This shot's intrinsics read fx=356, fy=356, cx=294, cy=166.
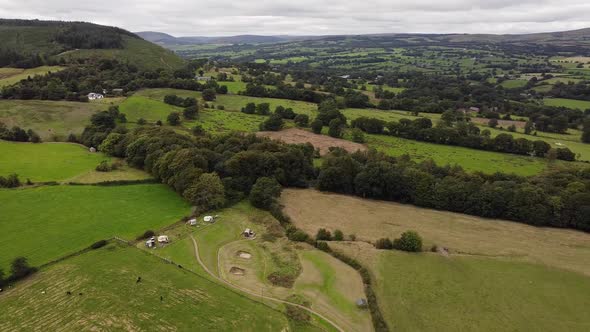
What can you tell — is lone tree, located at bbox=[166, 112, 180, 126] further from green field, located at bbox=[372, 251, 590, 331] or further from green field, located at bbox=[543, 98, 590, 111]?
green field, located at bbox=[543, 98, 590, 111]

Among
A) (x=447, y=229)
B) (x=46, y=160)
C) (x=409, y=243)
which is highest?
(x=46, y=160)

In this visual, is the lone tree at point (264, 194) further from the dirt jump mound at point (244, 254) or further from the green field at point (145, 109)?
the green field at point (145, 109)

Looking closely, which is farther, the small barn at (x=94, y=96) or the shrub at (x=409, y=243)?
the small barn at (x=94, y=96)

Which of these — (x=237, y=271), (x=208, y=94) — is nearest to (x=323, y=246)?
(x=237, y=271)

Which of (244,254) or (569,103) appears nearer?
(244,254)

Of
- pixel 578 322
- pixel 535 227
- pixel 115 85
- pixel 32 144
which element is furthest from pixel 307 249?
pixel 115 85

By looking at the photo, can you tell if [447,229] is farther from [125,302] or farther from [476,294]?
[125,302]

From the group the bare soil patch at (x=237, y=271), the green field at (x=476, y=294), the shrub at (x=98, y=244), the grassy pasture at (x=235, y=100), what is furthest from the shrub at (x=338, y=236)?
the grassy pasture at (x=235, y=100)

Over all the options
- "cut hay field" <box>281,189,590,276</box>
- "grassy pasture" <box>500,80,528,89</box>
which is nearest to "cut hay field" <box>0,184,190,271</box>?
"cut hay field" <box>281,189,590,276</box>
